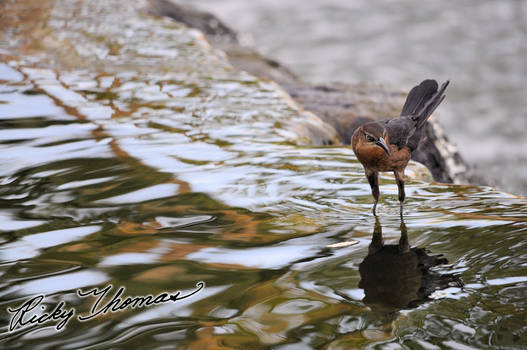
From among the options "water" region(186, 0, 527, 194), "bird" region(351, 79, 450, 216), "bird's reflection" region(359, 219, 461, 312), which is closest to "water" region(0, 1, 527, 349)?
"bird's reflection" region(359, 219, 461, 312)

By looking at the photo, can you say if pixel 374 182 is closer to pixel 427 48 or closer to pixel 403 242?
pixel 403 242

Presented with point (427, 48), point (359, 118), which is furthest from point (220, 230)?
point (427, 48)

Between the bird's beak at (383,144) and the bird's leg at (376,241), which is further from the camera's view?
the bird's beak at (383,144)

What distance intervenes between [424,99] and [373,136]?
91 cm

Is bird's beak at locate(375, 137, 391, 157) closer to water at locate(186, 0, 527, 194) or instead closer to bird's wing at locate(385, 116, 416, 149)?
bird's wing at locate(385, 116, 416, 149)

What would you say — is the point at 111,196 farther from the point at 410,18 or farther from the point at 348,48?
the point at 410,18

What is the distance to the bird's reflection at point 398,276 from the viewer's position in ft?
8.48

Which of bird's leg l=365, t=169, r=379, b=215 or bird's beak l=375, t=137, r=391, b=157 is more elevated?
bird's beak l=375, t=137, r=391, b=157

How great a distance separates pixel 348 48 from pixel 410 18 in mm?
2327

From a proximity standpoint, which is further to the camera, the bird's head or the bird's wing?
the bird's wing
